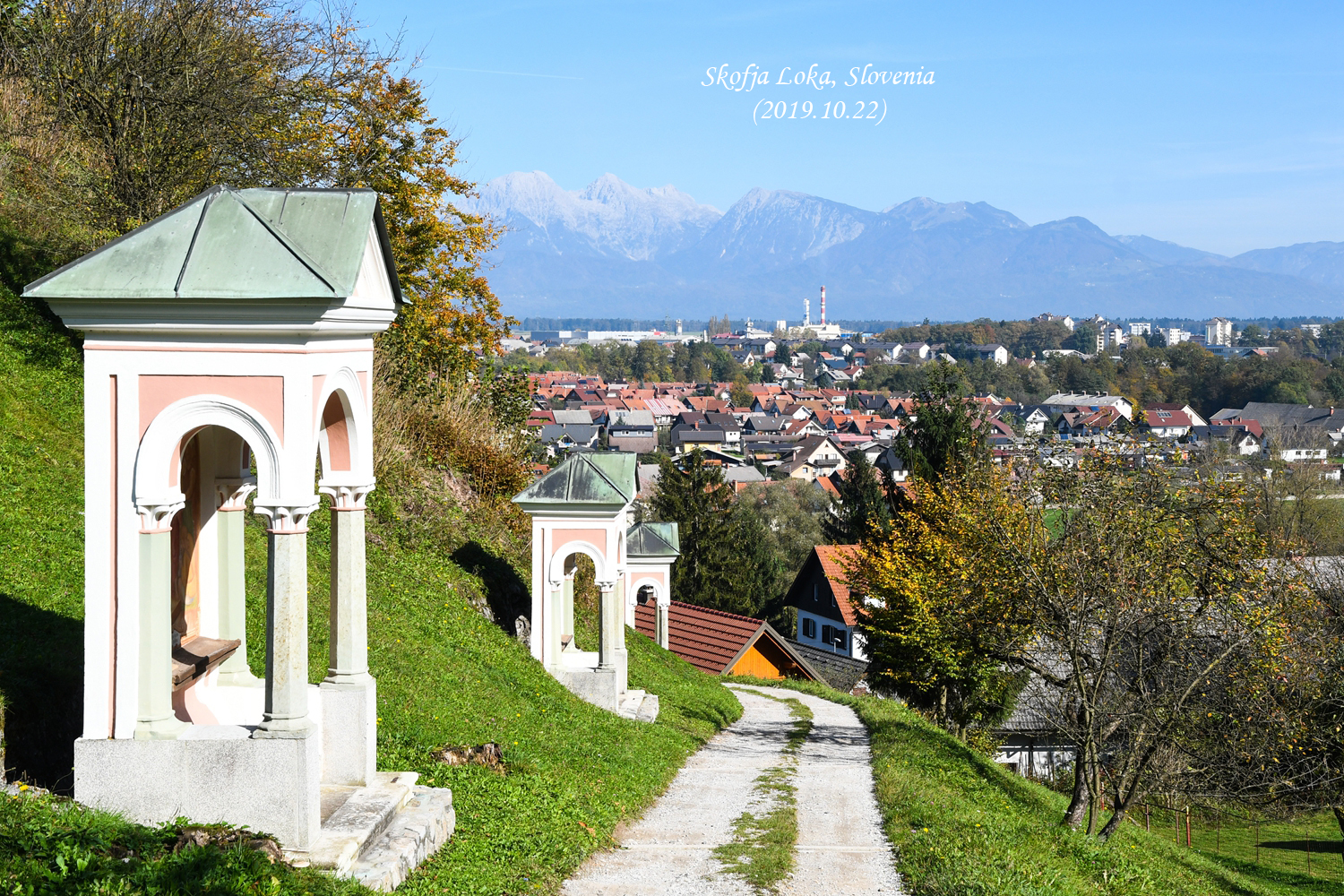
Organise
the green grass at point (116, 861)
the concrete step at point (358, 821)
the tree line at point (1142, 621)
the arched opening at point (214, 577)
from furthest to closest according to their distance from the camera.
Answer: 1. the tree line at point (1142, 621)
2. the arched opening at point (214, 577)
3. the concrete step at point (358, 821)
4. the green grass at point (116, 861)

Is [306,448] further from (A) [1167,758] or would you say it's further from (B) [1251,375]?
(B) [1251,375]

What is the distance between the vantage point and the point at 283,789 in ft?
19.7

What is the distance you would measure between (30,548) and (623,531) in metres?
8.27

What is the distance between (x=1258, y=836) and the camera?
26.0 meters

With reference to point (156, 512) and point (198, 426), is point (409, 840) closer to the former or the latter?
point (156, 512)

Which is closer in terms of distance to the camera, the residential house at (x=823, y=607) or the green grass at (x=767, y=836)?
the green grass at (x=767, y=836)

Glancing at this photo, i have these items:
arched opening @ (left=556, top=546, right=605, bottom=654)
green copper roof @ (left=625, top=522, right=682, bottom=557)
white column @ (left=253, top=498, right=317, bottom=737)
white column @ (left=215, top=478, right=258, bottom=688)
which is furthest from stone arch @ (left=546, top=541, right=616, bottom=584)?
white column @ (left=253, top=498, right=317, bottom=737)

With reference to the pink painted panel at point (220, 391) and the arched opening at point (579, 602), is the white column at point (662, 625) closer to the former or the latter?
the arched opening at point (579, 602)

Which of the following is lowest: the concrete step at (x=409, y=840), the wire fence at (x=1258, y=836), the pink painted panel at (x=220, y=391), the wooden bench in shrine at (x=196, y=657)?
the wire fence at (x=1258, y=836)

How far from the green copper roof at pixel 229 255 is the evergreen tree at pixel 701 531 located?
4034 centimetres

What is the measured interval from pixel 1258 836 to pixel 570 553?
20.3 metres

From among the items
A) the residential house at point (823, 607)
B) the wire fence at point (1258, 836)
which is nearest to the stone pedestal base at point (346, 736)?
the wire fence at point (1258, 836)

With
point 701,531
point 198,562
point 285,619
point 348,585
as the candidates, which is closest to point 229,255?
point 285,619

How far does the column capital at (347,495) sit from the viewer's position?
23.5ft
